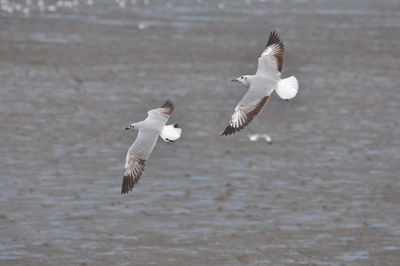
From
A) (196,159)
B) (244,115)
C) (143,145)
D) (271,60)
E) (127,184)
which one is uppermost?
(196,159)

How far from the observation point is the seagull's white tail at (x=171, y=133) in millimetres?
10844

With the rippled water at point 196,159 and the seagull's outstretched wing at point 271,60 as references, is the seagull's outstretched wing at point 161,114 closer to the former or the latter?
the seagull's outstretched wing at point 271,60

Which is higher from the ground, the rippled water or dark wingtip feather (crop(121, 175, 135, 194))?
the rippled water

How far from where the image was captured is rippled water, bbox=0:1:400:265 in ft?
73.9

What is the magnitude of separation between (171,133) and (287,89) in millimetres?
1535

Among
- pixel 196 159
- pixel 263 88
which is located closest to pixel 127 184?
pixel 263 88

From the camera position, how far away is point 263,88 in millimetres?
11539

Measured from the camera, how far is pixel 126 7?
89.2m

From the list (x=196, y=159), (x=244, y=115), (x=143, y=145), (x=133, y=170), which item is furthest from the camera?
(x=196, y=159)

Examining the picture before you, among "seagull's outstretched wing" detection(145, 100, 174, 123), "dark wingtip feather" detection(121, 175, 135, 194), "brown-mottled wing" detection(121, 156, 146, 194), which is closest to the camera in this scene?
"dark wingtip feather" detection(121, 175, 135, 194)

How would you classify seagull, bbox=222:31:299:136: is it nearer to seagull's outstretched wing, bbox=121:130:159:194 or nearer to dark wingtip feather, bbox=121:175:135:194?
seagull's outstretched wing, bbox=121:130:159:194

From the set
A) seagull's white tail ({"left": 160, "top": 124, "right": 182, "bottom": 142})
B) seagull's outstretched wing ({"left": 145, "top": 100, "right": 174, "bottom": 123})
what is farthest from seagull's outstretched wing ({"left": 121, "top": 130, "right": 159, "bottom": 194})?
seagull's outstretched wing ({"left": 145, "top": 100, "right": 174, "bottom": 123})

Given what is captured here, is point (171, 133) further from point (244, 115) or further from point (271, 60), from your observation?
point (271, 60)

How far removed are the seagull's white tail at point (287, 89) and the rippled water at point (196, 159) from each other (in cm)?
1006
